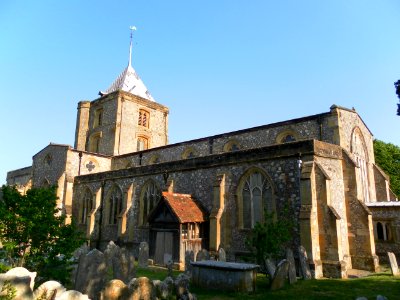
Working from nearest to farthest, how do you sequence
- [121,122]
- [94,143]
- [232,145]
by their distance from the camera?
[232,145] → [121,122] → [94,143]

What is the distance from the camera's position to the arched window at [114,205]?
2155 cm

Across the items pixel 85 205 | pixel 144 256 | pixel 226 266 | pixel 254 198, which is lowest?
pixel 144 256

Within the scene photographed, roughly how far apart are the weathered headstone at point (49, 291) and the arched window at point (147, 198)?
12.6 m

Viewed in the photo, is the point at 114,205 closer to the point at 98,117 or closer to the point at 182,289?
the point at 182,289

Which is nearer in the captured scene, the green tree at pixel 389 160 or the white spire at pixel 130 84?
the green tree at pixel 389 160

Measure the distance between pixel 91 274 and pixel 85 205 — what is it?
1689cm

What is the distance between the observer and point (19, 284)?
5.91m

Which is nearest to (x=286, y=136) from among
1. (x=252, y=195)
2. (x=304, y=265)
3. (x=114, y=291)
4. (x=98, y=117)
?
(x=252, y=195)

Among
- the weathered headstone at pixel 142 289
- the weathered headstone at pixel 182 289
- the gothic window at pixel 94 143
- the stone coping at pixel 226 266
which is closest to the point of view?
the weathered headstone at pixel 142 289

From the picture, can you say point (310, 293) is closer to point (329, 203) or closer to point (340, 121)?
point (329, 203)

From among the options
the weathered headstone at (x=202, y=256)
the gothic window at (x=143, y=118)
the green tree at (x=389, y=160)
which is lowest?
the weathered headstone at (x=202, y=256)

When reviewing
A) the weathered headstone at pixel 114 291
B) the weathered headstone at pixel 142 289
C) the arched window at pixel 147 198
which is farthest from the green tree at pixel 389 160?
Result: the weathered headstone at pixel 114 291

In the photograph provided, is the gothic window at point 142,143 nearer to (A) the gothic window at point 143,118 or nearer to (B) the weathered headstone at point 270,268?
(A) the gothic window at point 143,118

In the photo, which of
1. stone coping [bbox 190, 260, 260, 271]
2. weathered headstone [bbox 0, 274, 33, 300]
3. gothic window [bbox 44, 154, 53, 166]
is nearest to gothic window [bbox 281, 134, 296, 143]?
stone coping [bbox 190, 260, 260, 271]
